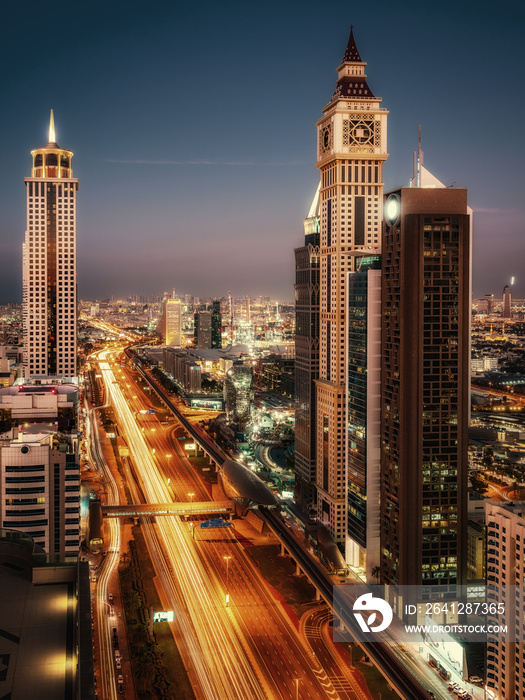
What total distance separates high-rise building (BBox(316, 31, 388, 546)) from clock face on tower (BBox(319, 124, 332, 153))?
11 centimetres

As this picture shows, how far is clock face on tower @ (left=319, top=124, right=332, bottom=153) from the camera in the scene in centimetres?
6181

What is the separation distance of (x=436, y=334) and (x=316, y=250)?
82.8 feet

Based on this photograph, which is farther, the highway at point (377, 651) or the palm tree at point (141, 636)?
the palm tree at point (141, 636)

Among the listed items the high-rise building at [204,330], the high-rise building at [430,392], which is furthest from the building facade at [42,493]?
the high-rise building at [204,330]

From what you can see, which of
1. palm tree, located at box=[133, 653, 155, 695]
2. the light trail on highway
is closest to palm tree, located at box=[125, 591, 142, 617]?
the light trail on highway

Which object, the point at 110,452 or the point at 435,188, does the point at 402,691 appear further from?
the point at 110,452

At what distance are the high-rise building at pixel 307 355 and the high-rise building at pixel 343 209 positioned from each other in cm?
415

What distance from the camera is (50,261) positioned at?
275ft

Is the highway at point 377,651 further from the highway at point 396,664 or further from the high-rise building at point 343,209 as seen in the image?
the high-rise building at point 343,209

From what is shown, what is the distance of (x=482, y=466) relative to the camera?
7688 cm

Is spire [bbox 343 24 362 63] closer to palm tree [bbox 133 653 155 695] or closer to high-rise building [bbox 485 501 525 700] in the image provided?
high-rise building [bbox 485 501 525 700]

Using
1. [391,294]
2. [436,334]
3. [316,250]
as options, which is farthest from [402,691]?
[316,250]

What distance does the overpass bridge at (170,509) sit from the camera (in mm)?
59478

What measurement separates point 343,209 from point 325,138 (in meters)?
7.93
